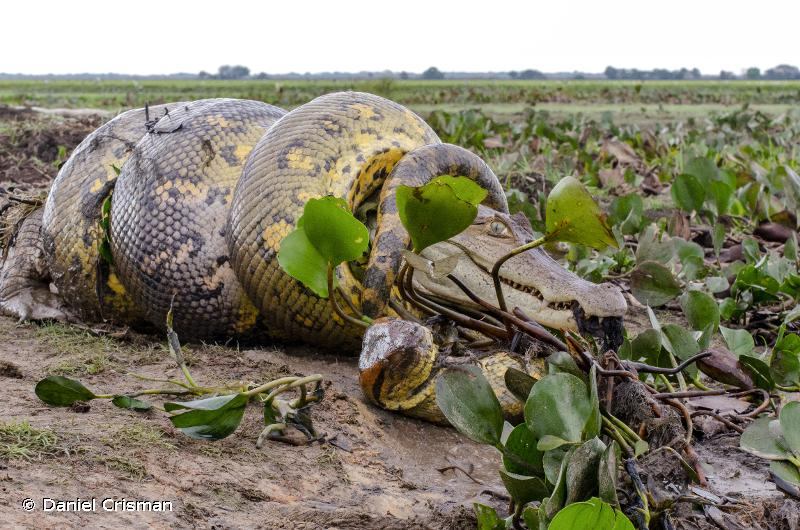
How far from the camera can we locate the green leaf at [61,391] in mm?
2379

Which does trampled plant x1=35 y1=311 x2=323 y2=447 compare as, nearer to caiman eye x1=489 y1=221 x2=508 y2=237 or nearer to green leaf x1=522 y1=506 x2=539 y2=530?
green leaf x1=522 y1=506 x2=539 y2=530

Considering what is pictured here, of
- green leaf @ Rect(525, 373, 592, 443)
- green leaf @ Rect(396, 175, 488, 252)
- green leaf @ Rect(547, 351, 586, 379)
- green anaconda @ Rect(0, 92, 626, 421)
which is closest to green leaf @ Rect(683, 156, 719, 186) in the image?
green anaconda @ Rect(0, 92, 626, 421)

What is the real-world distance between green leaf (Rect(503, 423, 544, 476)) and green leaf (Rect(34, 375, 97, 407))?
3.62 ft

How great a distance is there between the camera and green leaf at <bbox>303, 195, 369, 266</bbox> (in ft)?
7.48

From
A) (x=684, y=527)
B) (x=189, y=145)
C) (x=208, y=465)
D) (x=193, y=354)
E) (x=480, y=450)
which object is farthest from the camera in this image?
(x=189, y=145)

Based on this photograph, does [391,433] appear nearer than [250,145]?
Yes

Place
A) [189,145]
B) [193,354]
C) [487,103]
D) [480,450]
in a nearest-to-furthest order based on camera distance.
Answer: [480,450], [193,354], [189,145], [487,103]

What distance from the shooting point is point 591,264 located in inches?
172

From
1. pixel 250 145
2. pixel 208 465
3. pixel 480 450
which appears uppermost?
pixel 250 145

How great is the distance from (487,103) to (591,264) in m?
15.4

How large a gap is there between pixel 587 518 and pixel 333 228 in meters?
0.99

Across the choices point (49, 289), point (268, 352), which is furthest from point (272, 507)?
point (49, 289)

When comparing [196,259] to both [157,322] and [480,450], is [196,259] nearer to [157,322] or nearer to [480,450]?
[157,322]

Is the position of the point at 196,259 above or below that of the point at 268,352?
above
